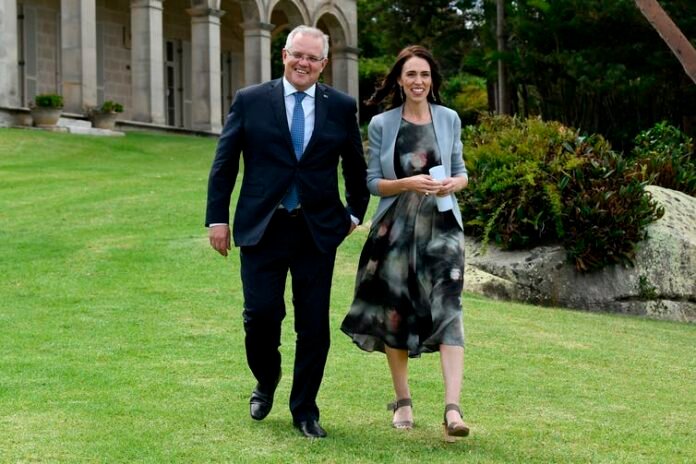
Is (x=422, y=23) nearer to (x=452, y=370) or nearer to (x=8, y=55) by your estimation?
(x=8, y=55)

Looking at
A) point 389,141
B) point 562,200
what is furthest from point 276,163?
point 562,200

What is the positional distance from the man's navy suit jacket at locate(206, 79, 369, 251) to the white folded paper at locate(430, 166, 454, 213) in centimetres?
45

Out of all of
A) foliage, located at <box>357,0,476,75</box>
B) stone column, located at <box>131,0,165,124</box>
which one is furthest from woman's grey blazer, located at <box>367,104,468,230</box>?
foliage, located at <box>357,0,476,75</box>

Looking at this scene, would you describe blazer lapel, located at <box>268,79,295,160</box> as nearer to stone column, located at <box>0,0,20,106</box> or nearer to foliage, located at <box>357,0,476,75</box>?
stone column, located at <box>0,0,20,106</box>

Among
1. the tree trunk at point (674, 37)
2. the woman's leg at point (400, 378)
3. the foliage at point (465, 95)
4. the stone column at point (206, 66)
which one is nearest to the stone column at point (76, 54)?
the stone column at point (206, 66)

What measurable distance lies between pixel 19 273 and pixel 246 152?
18.7ft

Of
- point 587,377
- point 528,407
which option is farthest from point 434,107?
point 587,377

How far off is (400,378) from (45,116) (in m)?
20.6

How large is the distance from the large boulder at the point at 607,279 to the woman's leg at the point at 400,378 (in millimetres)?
5849

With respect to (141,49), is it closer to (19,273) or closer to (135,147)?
(135,147)

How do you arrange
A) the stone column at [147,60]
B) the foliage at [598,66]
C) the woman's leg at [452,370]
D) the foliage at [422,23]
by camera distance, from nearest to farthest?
1. the woman's leg at [452,370]
2. the foliage at [598,66]
3. the stone column at [147,60]
4. the foliage at [422,23]

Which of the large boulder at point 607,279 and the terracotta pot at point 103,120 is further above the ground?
the terracotta pot at point 103,120

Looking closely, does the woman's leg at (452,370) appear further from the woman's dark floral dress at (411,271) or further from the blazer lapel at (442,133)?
the blazer lapel at (442,133)

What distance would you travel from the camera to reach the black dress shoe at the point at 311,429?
6148 mm
